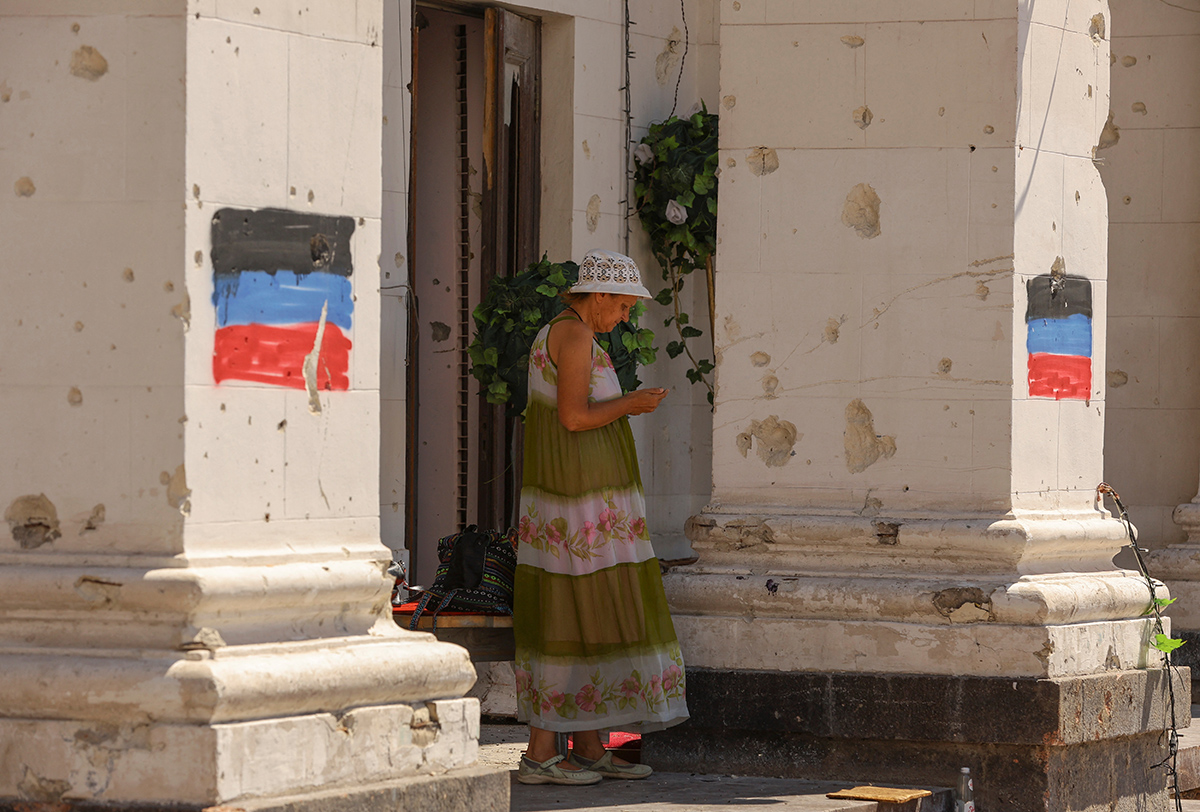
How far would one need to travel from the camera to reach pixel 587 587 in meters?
5.48

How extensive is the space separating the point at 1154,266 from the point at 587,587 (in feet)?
15.3

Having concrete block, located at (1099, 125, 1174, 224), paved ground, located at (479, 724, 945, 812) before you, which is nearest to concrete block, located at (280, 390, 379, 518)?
paved ground, located at (479, 724, 945, 812)

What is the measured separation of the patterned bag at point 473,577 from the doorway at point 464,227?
1.88 m

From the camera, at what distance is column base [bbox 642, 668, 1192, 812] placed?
18.4ft

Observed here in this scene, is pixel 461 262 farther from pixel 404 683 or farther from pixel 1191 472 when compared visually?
pixel 404 683

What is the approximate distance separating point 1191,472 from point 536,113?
370cm

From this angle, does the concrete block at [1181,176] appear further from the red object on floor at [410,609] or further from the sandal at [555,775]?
the sandal at [555,775]

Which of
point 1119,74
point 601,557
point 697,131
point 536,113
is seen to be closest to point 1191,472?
point 1119,74

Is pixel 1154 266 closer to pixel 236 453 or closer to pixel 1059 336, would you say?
pixel 1059 336

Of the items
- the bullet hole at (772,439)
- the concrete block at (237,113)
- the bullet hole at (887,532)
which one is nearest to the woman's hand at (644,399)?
the bullet hole at (772,439)

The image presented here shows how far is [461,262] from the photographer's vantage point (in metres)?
8.43

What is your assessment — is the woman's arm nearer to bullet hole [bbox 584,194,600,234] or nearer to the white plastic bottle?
the white plastic bottle

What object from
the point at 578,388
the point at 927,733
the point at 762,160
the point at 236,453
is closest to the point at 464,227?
the point at 762,160

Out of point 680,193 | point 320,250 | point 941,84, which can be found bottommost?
point 320,250
